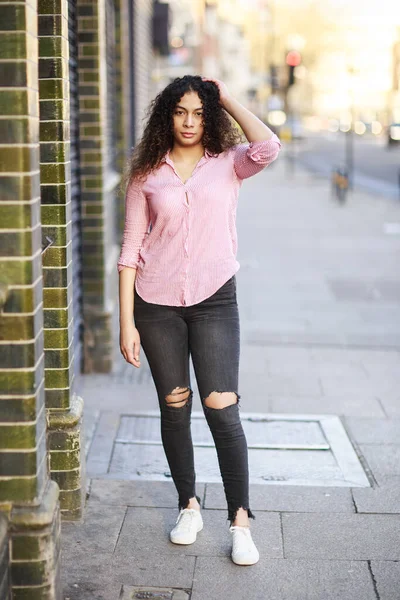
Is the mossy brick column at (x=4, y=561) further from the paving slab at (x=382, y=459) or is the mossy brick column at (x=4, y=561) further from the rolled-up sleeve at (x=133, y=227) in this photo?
the paving slab at (x=382, y=459)

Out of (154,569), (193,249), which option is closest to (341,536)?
(154,569)

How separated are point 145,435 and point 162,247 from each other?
6.96ft

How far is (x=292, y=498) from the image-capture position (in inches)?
183

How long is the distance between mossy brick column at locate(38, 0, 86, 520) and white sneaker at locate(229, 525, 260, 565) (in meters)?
0.83

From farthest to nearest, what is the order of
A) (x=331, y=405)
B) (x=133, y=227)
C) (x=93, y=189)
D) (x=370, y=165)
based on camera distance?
(x=370, y=165), (x=93, y=189), (x=331, y=405), (x=133, y=227)

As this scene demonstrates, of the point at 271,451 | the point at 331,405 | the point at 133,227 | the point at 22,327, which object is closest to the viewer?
the point at 22,327

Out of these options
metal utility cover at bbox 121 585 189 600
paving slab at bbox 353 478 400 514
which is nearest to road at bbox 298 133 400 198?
paving slab at bbox 353 478 400 514

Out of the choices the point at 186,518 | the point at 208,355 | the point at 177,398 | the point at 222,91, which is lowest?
the point at 186,518

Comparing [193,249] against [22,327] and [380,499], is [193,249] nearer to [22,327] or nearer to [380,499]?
[22,327]

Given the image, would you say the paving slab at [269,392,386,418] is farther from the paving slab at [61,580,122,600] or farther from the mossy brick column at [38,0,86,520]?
the paving slab at [61,580,122,600]

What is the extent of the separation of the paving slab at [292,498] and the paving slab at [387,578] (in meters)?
0.61

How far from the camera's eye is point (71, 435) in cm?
431

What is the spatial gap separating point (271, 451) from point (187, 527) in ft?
4.50

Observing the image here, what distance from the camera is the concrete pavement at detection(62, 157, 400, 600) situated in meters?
3.77
